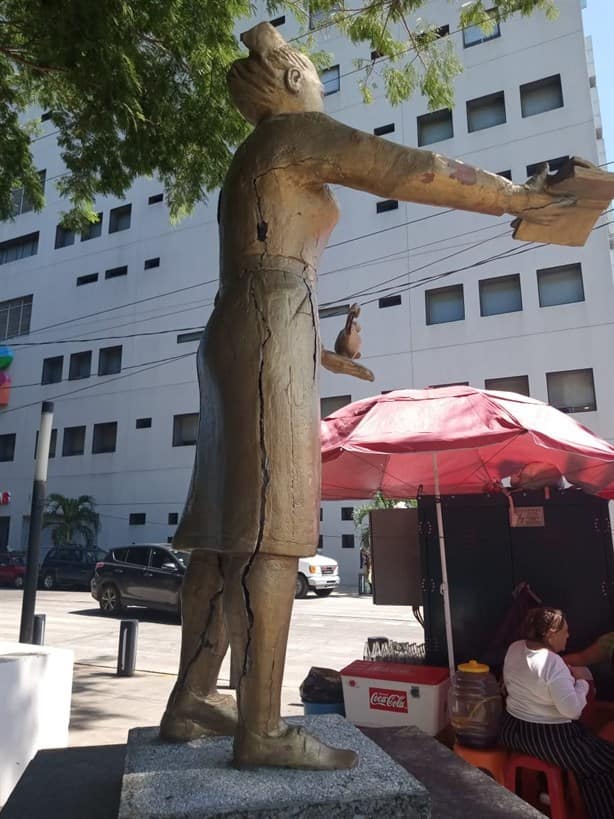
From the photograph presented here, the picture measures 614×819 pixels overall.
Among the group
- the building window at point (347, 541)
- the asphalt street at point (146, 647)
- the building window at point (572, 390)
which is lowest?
the asphalt street at point (146, 647)

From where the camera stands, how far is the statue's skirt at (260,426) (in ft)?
6.17

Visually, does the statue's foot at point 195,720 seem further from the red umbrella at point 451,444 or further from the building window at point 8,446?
the building window at point 8,446

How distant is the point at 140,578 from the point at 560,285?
14.2 meters

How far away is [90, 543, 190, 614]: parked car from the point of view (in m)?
12.8

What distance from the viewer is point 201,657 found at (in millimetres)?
2143

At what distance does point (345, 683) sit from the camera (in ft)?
13.9

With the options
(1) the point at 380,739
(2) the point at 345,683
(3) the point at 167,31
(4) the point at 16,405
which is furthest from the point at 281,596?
(4) the point at 16,405

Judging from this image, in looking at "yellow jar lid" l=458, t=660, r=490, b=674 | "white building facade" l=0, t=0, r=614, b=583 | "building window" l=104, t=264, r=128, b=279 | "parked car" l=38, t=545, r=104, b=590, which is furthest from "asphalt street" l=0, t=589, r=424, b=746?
"building window" l=104, t=264, r=128, b=279

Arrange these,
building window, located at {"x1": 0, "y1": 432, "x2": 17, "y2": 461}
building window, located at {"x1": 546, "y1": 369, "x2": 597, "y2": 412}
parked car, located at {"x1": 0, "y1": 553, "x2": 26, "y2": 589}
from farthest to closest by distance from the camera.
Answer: building window, located at {"x1": 0, "y1": 432, "x2": 17, "y2": 461} < parked car, located at {"x1": 0, "y1": 553, "x2": 26, "y2": 589} < building window, located at {"x1": 546, "y1": 369, "x2": 597, "y2": 412}

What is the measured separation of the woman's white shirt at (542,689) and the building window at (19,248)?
32407 millimetres

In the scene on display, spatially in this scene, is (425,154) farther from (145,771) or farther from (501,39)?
(501,39)

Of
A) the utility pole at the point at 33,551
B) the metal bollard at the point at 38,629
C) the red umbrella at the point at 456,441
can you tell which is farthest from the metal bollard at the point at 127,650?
the red umbrella at the point at 456,441

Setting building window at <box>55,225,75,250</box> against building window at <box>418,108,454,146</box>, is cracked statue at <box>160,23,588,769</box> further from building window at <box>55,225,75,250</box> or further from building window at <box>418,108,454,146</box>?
building window at <box>55,225,75,250</box>

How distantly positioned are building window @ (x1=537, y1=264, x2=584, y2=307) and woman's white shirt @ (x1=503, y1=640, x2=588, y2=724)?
17.0 m
